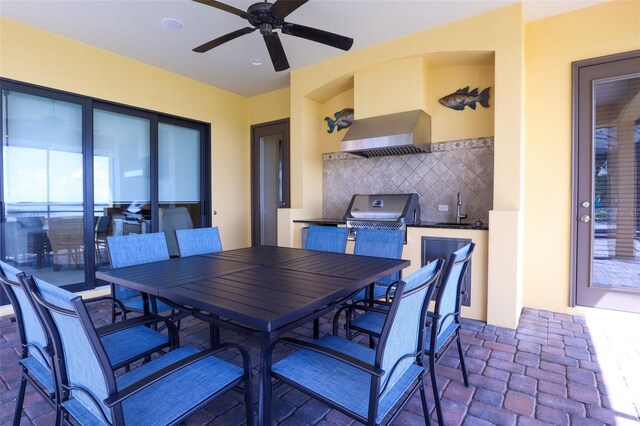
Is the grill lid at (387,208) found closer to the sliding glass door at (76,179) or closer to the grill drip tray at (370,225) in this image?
the grill drip tray at (370,225)

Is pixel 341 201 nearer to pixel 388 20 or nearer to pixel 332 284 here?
pixel 388 20

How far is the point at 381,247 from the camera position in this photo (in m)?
2.55

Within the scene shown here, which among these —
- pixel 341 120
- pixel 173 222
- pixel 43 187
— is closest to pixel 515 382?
pixel 341 120

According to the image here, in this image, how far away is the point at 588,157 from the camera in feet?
9.63

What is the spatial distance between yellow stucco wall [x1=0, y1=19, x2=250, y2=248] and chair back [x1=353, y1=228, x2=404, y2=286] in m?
2.97

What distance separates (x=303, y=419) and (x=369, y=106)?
10.1 ft

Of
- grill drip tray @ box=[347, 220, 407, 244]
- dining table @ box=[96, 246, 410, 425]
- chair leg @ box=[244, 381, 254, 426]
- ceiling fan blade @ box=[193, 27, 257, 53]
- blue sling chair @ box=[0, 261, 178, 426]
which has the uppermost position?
ceiling fan blade @ box=[193, 27, 257, 53]

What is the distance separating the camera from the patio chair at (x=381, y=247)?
2469 millimetres

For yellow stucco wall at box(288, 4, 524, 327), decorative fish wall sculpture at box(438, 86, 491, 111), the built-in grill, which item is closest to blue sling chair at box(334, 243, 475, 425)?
yellow stucco wall at box(288, 4, 524, 327)

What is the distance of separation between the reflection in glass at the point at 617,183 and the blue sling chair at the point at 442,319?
6.79 feet

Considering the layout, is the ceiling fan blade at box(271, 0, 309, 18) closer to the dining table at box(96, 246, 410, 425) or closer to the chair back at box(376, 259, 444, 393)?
the dining table at box(96, 246, 410, 425)

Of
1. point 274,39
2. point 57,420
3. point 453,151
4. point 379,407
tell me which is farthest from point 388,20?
point 57,420

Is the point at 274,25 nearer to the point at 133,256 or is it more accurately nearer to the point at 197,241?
the point at 197,241

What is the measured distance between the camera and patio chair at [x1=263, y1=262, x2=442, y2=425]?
1.04 m
